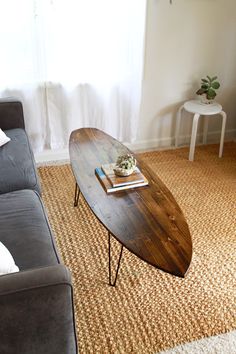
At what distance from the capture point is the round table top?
2.91 meters

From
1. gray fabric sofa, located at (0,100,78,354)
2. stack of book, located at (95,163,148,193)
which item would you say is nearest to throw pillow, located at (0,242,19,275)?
gray fabric sofa, located at (0,100,78,354)

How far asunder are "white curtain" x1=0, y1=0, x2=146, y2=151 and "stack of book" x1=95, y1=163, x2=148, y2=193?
1094mm

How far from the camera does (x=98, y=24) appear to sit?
262cm

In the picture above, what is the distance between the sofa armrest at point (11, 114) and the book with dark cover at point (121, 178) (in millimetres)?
841

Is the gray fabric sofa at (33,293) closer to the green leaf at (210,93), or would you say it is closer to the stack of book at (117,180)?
the stack of book at (117,180)

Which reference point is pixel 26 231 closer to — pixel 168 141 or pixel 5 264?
pixel 5 264

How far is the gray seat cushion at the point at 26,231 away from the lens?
141 cm

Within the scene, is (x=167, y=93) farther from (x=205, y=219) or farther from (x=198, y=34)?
(x=205, y=219)

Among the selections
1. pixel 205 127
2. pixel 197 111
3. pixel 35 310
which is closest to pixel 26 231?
pixel 35 310

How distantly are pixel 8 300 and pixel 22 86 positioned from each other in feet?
6.40

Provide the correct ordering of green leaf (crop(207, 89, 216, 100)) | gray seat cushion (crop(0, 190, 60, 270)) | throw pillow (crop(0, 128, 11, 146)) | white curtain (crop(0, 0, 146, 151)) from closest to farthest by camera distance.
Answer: gray seat cushion (crop(0, 190, 60, 270)), throw pillow (crop(0, 128, 11, 146)), white curtain (crop(0, 0, 146, 151)), green leaf (crop(207, 89, 216, 100))

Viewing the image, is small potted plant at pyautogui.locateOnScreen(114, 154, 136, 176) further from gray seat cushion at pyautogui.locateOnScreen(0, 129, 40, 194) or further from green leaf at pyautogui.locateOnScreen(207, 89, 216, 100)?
green leaf at pyautogui.locateOnScreen(207, 89, 216, 100)

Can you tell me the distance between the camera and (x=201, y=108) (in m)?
2.96

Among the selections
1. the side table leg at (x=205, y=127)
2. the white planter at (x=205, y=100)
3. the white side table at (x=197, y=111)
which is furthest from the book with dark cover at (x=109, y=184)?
the side table leg at (x=205, y=127)
